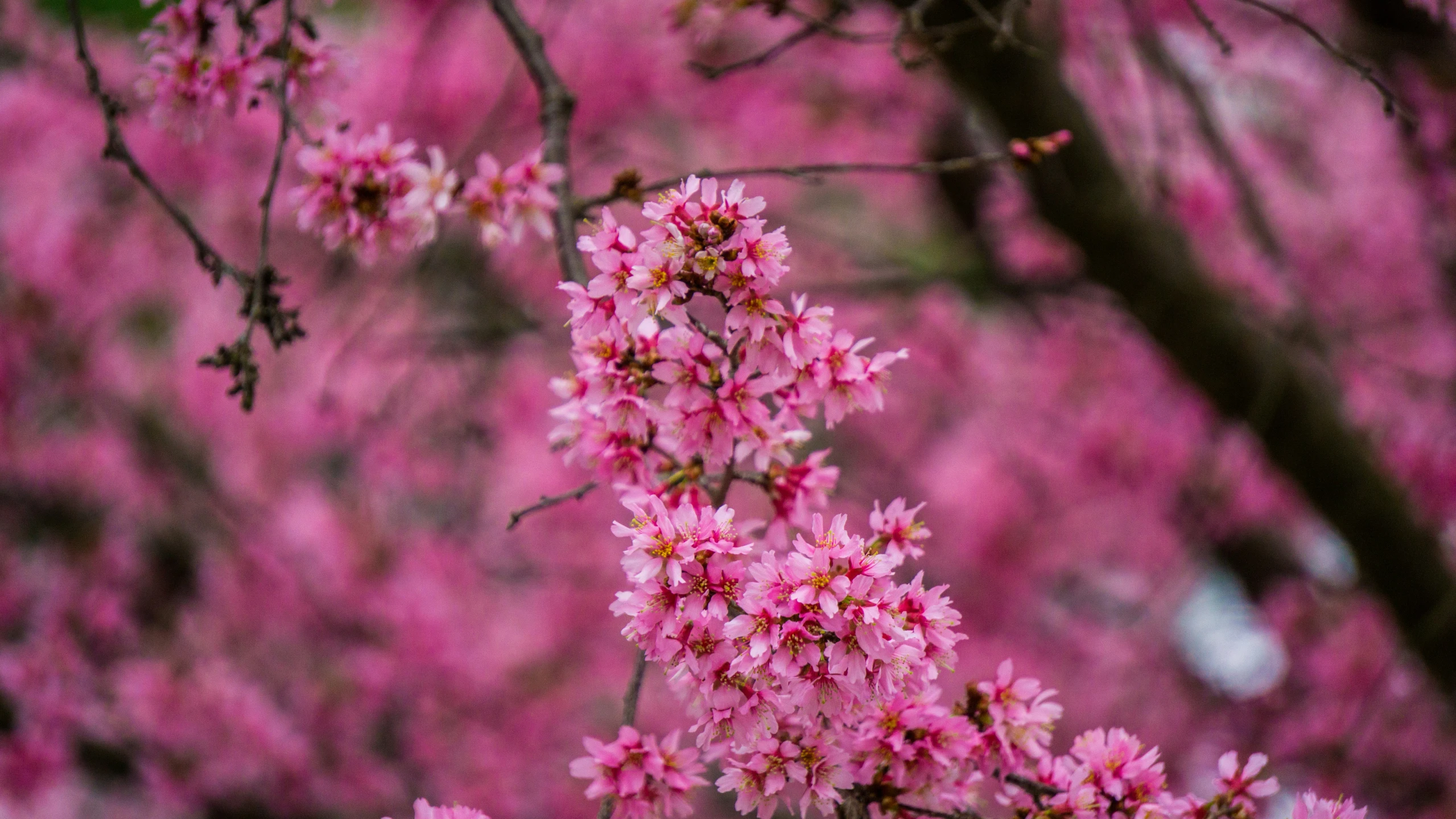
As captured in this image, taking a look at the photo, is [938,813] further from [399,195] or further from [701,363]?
[399,195]

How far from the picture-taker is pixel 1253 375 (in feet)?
10.6

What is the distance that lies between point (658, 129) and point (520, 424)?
189 cm

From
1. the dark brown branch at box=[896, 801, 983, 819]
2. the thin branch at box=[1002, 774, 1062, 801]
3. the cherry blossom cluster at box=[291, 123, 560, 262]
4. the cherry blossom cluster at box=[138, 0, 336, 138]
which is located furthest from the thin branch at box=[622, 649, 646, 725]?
the cherry blossom cluster at box=[138, 0, 336, 138]

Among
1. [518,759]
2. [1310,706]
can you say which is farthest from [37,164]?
[1310,706]

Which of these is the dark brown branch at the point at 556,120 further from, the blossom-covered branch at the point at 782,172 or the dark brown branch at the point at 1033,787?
the dark brown branch at the point at 1033,787

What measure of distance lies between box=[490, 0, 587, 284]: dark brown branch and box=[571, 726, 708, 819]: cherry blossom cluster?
0.63 m

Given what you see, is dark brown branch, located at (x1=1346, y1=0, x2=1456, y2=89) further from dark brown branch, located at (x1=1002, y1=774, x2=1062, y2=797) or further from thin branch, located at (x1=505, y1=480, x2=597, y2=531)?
thin branch, located at (x1=505, y1=480, x2=597, y2=531)

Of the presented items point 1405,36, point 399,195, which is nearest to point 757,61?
point 399,195

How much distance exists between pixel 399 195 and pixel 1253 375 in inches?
109

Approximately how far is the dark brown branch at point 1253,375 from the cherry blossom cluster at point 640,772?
2279mm

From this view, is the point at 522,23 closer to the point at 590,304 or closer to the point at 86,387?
the point at 590,304

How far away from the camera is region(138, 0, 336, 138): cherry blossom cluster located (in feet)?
5.64

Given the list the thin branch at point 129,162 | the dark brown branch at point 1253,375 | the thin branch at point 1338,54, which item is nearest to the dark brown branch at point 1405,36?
the dark brown branch at point 1253,375

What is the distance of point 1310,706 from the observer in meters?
4.17
